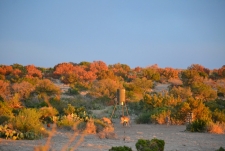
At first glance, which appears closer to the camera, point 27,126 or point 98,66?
point 27,126

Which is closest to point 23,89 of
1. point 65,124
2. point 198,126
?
point 65,124

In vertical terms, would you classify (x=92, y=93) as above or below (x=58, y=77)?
below

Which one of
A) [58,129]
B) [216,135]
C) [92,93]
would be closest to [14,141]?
[58,129]

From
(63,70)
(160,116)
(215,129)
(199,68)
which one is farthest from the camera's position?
(199,68)

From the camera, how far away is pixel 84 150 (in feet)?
28.0

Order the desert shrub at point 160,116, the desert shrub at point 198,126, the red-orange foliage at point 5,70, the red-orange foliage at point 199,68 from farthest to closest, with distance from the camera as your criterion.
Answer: the red-orange foliage at point 199,68, the red-orange foliage at point 5,70, the desert shrub at point 160,116, the desert shrub at point 198,126

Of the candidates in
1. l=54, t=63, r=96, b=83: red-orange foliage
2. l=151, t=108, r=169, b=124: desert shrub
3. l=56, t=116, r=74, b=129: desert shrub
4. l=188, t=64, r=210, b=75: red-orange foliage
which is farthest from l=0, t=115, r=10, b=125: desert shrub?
l=188, t=64, r=210, b=75: red-orange foliage

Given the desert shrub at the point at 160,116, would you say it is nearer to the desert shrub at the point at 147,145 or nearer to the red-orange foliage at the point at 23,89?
the desert shrub at the point at 147,145

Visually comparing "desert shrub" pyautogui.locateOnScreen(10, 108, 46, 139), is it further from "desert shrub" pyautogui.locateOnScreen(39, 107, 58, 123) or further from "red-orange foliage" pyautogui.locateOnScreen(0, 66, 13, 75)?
"red-orange foliage" pyautogui.locateOnScreen(0, 66, 13, 75)

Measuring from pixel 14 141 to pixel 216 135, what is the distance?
7.67 meters

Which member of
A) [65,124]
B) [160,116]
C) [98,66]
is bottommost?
[65,124]

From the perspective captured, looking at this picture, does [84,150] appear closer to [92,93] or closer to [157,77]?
[92,93]

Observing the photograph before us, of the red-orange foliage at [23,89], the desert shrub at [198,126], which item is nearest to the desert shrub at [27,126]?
the desert shrub at [198,126]

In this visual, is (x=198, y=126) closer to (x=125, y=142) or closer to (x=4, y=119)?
(x=125, y=142)
